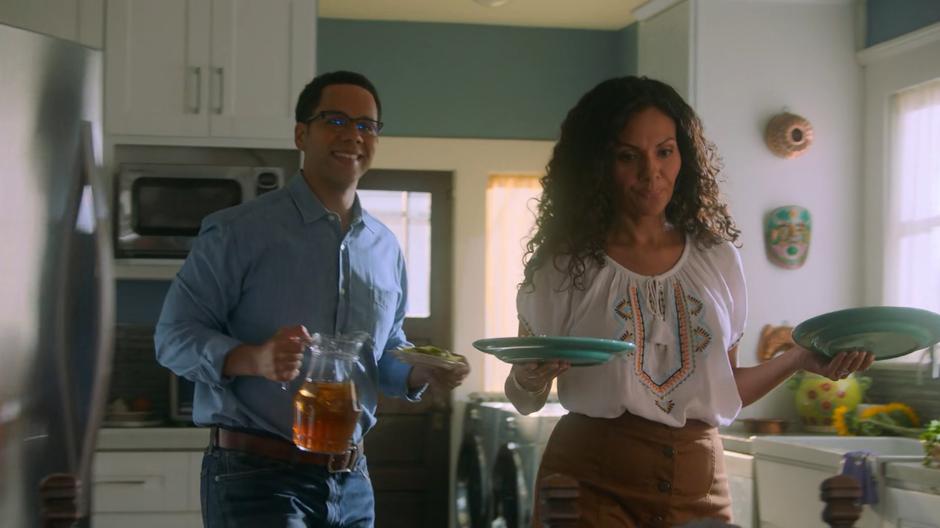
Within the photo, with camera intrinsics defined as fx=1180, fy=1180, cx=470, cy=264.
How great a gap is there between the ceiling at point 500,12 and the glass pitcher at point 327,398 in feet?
12.8

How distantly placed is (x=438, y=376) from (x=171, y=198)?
215 cm

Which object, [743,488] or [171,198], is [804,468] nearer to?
[743,488]

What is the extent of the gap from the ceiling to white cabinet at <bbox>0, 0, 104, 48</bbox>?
5.63ft

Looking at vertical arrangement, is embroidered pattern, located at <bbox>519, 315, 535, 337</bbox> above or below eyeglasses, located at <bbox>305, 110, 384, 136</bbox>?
below

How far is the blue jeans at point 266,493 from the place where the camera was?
1918 mm

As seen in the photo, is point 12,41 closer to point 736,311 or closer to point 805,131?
point 736,311

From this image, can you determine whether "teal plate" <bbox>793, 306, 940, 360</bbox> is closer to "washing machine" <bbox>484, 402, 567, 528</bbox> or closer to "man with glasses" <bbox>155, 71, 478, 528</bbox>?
"man with glasses" <bbox>155, 71, 478, 528</bbox>

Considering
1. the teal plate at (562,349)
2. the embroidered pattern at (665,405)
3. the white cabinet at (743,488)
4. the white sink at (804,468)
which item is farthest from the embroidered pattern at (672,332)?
the white cabinet at (743,488)

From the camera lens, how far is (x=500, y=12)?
18.7ft

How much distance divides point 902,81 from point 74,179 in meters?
3.05

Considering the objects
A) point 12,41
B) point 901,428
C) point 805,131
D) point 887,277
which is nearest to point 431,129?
point 805,131

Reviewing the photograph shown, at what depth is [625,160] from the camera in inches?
74.4

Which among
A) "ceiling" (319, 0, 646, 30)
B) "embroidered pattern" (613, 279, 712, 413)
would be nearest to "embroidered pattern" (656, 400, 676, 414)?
"embroidered pattern" (613, 279, 712, 413)

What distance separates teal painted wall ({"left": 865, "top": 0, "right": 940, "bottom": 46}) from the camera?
423 cm
